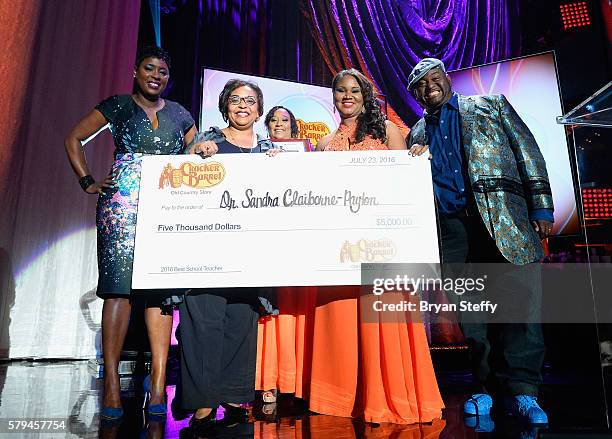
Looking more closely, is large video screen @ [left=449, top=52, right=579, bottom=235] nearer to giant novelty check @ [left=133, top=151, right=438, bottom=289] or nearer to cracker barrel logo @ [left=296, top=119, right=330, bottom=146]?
cracker barrel logo @ [left=296, top=119, right=330, bottom=146]

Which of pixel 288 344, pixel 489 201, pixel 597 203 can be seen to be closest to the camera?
pixel 597 203

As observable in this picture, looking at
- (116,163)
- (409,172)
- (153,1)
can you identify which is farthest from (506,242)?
(153,1)

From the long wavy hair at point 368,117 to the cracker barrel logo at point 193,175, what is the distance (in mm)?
667

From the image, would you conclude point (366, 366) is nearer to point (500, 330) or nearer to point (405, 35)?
point (500, 330)

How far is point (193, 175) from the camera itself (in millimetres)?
1852

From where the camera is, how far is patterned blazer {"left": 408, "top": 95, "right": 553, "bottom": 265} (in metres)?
1.88

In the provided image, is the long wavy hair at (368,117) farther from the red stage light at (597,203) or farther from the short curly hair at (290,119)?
the short curly hair at (290,119)

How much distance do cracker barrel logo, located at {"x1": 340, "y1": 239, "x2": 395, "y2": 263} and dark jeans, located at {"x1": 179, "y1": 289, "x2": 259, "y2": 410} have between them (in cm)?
45

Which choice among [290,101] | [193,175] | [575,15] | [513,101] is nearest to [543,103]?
[513,101]

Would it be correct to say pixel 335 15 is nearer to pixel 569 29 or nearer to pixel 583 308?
pixel 569 29

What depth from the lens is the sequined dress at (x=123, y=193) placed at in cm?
192

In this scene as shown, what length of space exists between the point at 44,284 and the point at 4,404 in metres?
1.86

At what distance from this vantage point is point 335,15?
482 cm

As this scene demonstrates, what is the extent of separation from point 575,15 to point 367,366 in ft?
17.1
